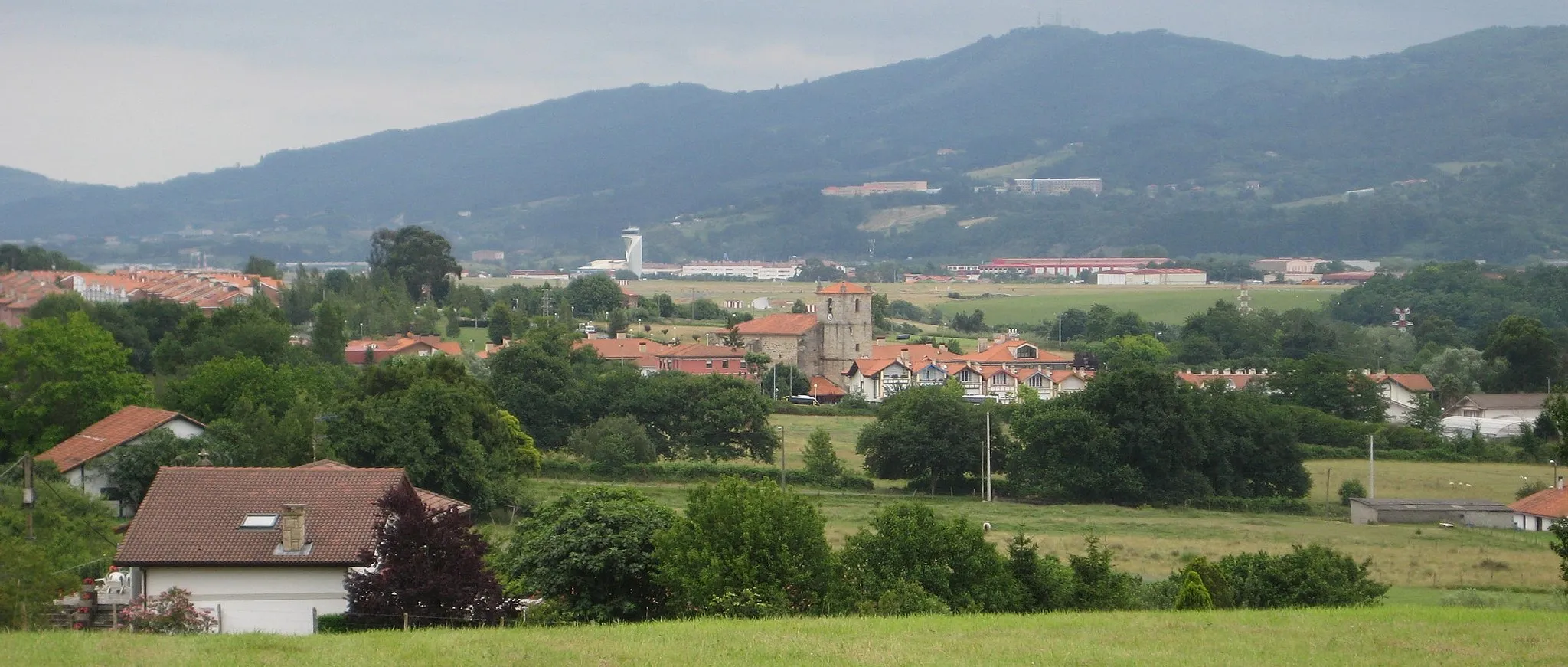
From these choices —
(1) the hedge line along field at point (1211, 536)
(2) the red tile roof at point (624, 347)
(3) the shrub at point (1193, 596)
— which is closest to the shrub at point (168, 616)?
(1) the hedge line along field at point (1211, 536)

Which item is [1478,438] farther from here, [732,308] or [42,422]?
[732,308]

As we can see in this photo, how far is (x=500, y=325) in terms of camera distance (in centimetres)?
7875

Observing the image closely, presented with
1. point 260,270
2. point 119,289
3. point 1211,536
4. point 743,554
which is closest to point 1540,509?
point 1211,536

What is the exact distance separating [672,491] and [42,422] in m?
14.5

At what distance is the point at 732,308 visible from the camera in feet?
373

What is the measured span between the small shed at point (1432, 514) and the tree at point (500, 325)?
1783 inches

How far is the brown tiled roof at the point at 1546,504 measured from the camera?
3725 cm

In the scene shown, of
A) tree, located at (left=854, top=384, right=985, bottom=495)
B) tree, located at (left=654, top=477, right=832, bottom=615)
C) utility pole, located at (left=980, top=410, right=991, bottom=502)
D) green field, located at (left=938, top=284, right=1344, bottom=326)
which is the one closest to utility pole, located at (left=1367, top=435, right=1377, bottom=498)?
utility pole, located at (left=980, top=410, right=991, bottom=502)

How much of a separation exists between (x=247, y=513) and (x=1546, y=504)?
29.2 metres

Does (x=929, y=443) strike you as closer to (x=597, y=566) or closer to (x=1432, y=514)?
(x=1432, y=514)

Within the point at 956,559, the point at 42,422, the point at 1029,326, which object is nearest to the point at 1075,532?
the point at 956,559

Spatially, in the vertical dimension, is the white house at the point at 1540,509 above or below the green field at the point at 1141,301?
below

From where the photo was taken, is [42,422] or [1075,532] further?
[42,422]

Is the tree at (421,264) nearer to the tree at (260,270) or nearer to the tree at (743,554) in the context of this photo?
the tree at (260,270)
